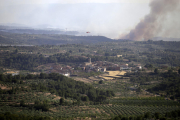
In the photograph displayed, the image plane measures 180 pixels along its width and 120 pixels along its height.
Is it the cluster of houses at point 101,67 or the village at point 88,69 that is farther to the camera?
the cluster of houses at point 101,67

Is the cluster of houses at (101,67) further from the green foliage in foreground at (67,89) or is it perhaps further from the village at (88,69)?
the green foliage in foreground at (67,89)

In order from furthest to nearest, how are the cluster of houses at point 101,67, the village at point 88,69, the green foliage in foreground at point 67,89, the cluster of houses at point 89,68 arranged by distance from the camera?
1. the cluster of houses at point 101,67
2. the cluster of houses at point 89,68
3. the village at point 88,69
4. the green foliage in foreground at point 67,89

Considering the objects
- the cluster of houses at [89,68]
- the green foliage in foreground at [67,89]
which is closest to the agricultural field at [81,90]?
the green foliage in foreground at [67,89]

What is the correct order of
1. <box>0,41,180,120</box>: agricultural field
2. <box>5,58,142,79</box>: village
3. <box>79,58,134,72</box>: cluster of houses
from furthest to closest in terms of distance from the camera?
1. <box>79,58,134,72</box>: cluster of houses
2. <box>5,58,142,79</box>: village
3. <box>0,41,180,120</box>: agricultural field

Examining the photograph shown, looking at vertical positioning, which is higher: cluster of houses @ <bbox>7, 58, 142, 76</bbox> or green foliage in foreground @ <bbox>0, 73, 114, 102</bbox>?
cluster of houses @ <bbox>7, 58, 142, 76</bbox>

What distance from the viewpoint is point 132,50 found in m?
80.8

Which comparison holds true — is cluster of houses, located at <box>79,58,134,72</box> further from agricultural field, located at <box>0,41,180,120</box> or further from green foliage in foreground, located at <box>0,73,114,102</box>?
green foliage in foreground, located at <box>0,73,114,102</box>

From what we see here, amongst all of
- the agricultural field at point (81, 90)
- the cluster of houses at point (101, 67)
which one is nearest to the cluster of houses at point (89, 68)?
the cluster of houses at point (101, 67)

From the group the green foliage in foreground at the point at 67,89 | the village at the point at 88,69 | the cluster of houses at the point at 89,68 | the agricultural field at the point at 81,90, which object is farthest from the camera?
the cluster of houses at the point at 89,68

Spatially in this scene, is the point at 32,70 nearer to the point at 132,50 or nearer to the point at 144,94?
the point at 144,94

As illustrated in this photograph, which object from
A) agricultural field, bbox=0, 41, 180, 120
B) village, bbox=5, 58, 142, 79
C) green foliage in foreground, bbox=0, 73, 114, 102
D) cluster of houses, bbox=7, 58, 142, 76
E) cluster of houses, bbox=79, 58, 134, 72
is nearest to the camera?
agricultural field, bbox=0, 41, 180, 120

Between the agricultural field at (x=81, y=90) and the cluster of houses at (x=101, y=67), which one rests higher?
the cluster of houses at (x=101, y=67)

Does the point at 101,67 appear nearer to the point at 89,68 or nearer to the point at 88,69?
the point at 89,68

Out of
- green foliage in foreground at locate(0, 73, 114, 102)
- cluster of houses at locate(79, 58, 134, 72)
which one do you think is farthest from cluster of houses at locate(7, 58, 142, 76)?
green foliage in foreground at locate(0, 73, 114, 102)
